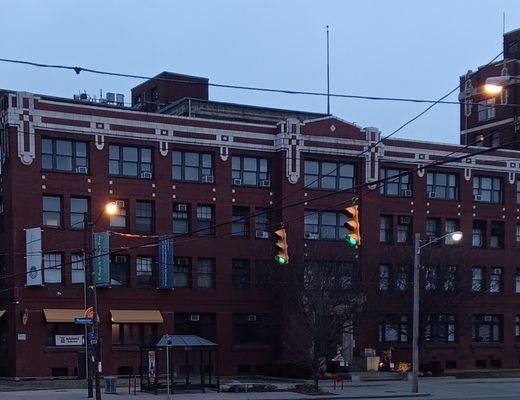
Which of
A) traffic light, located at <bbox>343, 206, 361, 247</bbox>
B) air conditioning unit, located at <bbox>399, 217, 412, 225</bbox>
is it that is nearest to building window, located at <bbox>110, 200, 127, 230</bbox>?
air conditioning unit, located at <bbox>399, 217, 412, 225</bbox>

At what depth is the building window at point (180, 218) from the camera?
4825 cm

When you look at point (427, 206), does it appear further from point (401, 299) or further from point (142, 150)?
point (142, 150)

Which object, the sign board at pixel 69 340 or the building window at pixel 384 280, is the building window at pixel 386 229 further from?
the sign board at pixel 69 340

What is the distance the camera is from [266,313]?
50.2 meters

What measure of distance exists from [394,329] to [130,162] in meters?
20.1

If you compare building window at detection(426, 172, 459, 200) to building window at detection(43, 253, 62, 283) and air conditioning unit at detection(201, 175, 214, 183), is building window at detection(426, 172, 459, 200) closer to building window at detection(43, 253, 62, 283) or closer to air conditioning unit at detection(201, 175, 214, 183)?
air conditioning unit at detection(201, 175, 214, 183)

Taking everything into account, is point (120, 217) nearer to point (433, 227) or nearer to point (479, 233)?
point (433, 227)

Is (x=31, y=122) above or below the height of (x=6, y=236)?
above

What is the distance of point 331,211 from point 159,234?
37.9 feet

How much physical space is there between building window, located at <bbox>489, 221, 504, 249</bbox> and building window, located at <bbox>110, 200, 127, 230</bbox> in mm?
27091

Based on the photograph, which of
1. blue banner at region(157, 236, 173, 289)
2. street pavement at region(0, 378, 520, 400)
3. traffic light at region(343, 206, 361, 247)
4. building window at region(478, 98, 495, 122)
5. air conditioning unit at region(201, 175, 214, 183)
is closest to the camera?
traffic light at region(343, 206, 361, 247)

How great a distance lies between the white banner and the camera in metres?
43.4

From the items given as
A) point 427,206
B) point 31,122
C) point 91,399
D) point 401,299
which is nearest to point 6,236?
point 31,122

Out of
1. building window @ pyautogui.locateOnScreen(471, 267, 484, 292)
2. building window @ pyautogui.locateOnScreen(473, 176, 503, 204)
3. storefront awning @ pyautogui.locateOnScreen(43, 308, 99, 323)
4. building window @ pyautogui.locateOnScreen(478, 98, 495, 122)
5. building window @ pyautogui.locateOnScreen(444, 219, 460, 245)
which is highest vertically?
building window @ pyautogui.locateOnScreen(478, 98, 495, 122)
